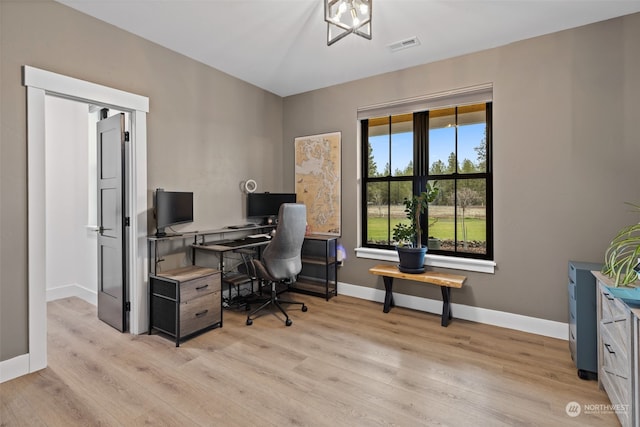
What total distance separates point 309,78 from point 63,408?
384 cm

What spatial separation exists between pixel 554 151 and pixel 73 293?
19.0 ft

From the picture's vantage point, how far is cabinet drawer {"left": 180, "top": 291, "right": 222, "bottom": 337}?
108 inches

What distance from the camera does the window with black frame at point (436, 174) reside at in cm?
332

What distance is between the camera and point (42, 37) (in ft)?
7.57

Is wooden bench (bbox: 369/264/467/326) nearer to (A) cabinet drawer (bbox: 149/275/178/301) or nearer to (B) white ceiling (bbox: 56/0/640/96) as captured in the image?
(A) cabinet drawer (bbox: 149/275/178/301)

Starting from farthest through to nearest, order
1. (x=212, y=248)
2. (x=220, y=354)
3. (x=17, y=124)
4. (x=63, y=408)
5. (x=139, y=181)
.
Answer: (x=212, y=248), (x=139, y=181), (x=220, y=354), (x=17, y=124), (x=63, y=408)

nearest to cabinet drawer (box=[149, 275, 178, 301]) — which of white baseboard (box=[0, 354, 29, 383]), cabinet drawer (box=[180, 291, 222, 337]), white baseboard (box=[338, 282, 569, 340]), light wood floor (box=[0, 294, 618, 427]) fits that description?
cabinet drawer (box=[180, 291, 222, 337])

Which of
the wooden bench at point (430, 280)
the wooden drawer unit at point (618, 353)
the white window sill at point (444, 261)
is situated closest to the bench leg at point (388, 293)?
the wooden bench at point (430, 280)

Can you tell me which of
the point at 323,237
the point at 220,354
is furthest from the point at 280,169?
the point at 220,354

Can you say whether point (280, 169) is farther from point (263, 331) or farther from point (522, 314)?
point (522, 314)

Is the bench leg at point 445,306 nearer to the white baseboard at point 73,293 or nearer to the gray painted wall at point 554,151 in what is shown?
the gray painted wall at point 554,151

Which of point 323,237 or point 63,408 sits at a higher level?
point 323,237

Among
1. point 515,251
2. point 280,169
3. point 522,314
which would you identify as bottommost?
point 522,314

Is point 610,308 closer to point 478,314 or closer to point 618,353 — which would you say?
point 618,353
